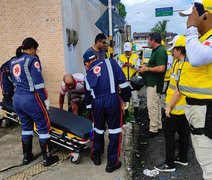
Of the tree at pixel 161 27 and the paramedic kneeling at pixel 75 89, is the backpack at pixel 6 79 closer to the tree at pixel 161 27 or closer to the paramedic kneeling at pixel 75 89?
the paramedic kneeling at pixel 75 89

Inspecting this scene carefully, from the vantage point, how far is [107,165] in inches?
152

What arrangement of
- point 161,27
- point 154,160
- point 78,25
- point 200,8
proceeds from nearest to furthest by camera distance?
point 200,8 < point 154,160 < point 78,25 < point 161,27

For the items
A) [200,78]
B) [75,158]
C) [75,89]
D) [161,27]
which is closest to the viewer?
[200,78]

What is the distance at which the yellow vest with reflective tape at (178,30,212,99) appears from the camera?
2201 mm

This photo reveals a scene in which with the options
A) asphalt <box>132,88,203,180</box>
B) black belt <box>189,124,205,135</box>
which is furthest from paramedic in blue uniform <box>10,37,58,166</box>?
black belt <box>189,124,205,135</box>

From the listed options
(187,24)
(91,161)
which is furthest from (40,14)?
(187,24)

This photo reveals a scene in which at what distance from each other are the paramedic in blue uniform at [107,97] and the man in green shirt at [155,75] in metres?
1.51

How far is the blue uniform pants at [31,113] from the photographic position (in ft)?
12.4

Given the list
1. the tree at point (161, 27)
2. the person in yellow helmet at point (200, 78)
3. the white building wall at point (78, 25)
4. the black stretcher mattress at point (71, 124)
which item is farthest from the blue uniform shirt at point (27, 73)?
the tree at point (161, 27)

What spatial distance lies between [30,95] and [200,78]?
2470 mm

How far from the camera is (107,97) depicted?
145 inches

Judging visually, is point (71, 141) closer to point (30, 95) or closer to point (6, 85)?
point (30, 95)

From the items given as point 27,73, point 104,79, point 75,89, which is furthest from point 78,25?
point 104,79

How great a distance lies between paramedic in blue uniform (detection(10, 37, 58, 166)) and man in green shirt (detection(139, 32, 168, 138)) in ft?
7.49
